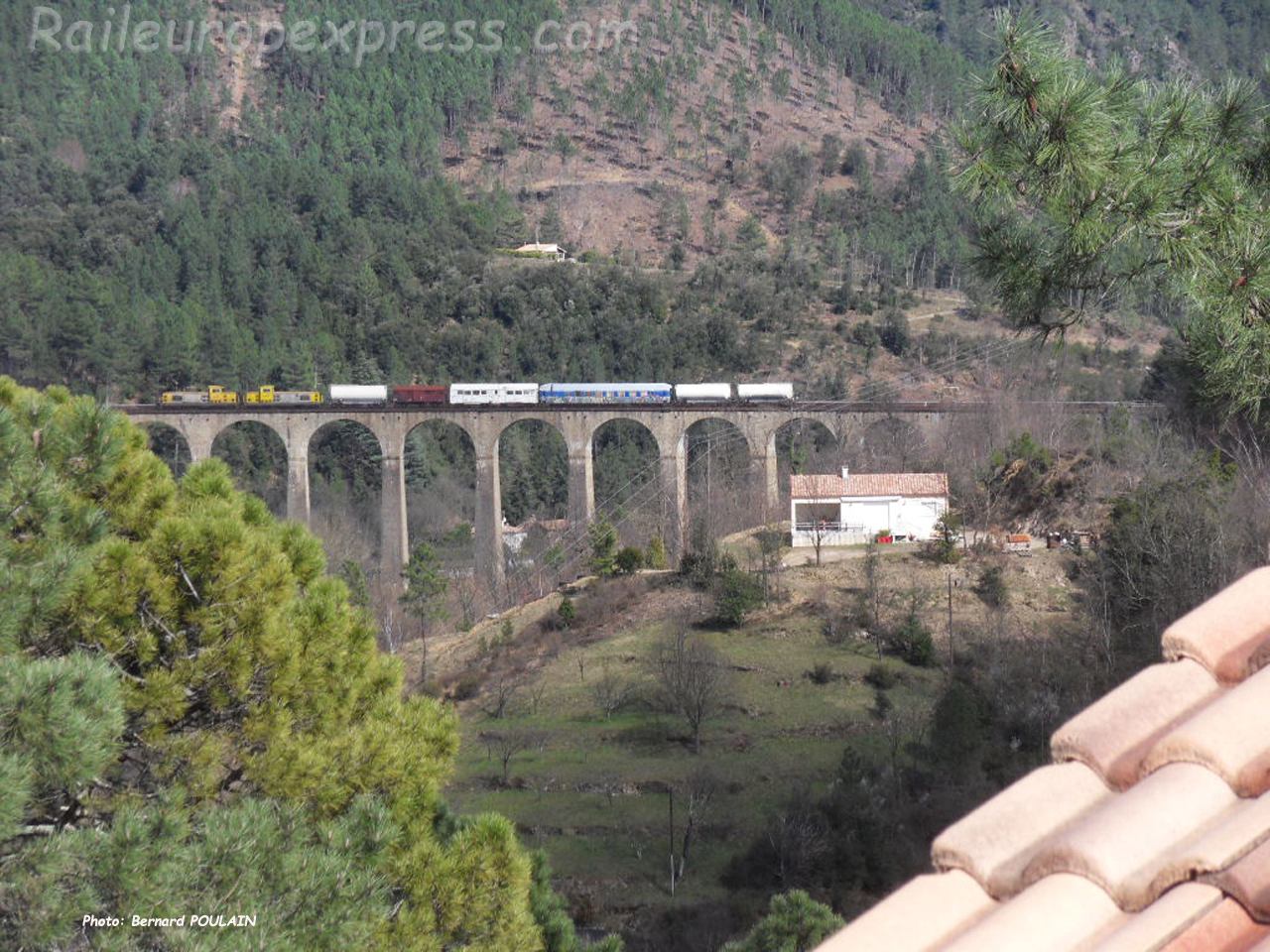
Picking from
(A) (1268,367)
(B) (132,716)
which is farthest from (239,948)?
(A) (1268,367)

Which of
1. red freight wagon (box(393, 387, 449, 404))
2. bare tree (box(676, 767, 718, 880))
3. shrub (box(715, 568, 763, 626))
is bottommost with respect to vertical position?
bare tree (box(676, 767, 718, 880))

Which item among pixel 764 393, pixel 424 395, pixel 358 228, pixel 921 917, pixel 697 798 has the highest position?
pixel 358 228

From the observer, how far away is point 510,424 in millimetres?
41281

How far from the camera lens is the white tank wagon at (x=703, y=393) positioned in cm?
4119

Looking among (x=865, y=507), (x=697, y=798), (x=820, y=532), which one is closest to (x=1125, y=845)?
(x=697, y=798)

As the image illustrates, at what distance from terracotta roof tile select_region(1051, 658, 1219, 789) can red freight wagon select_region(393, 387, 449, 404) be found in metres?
40.8

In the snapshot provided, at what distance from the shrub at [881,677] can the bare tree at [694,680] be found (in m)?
2.22

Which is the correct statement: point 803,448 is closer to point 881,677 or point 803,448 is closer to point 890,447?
point 890,447

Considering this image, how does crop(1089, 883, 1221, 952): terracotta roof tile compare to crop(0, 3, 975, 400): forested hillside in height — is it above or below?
below

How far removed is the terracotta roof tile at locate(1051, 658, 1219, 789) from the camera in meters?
1.89

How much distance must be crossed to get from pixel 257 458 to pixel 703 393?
19138mm

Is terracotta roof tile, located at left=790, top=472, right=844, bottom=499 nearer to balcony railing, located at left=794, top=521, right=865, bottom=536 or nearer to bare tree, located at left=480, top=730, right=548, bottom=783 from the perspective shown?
balcony railing, located at left=794, top=521, right=865, bottom=536

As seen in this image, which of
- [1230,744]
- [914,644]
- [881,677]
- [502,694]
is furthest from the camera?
[502,694]

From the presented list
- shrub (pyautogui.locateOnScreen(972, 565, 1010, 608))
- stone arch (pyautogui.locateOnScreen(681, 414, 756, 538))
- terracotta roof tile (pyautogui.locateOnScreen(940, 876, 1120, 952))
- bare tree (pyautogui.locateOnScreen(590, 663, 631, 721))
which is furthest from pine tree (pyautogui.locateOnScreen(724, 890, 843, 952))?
stone arch (pyautogui.locateOnScreen(681, 414, 756, 538))
